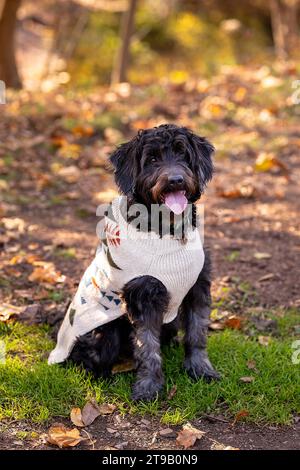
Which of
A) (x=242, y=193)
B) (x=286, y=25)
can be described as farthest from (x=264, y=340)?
(x=286, y=25)

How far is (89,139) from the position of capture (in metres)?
9.66

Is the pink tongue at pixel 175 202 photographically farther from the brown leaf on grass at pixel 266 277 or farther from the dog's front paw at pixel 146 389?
the brown leaf on grass at pixel 266 277

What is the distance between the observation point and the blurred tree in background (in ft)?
55.3

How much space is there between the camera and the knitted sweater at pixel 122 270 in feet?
13.7

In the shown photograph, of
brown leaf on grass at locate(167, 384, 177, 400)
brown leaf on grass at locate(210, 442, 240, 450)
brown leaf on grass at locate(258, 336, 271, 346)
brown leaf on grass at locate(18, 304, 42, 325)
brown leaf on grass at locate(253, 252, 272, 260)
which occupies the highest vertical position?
brown leaf on grass at locate(253, 252, 272, 260)

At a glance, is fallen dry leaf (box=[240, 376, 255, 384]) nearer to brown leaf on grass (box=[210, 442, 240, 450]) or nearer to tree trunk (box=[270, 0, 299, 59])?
brown leaf on grass (box=[210, 442, 240, 450])

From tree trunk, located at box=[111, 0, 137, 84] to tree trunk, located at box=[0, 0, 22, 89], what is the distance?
1.88 m

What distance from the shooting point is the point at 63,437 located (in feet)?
12.7

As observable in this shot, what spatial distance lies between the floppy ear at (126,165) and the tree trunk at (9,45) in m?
8.52

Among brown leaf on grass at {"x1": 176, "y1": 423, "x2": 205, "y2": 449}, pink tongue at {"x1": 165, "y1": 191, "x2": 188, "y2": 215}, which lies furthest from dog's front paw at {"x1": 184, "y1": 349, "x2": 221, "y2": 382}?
pink tongue at {"x1": 165, "y1": 191, "x2": 188, "y2": 215}

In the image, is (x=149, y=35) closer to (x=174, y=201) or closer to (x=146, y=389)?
(x=174, y=201)

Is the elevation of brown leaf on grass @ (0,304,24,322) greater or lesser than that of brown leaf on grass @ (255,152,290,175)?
lesser

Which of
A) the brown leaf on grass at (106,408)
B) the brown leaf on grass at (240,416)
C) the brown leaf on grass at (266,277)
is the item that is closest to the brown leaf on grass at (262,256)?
the brown leaf on grass at (266,277)

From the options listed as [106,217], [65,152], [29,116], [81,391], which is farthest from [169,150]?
[29,116]
